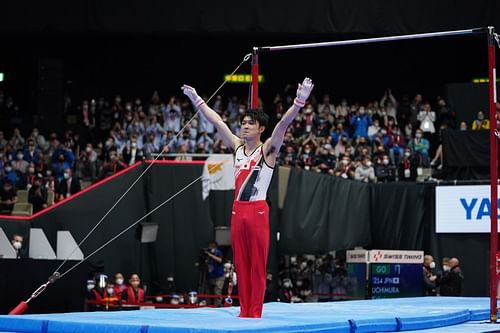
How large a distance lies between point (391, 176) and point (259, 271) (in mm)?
15271

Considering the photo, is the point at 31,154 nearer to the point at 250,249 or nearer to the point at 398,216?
the point at 398,216

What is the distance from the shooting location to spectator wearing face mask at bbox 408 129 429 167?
23.2m

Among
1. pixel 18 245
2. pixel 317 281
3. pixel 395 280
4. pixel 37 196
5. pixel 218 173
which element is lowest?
pixel 317 281

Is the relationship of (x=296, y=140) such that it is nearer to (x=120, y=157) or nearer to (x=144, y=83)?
(x=120, y=157)

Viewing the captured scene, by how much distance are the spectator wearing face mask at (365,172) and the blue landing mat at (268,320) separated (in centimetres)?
1258

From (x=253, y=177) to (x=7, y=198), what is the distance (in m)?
14.6

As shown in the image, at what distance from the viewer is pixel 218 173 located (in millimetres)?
19203

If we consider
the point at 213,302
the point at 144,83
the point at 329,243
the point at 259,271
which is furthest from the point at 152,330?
the point at 144,83

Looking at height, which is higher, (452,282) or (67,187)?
(67,187)

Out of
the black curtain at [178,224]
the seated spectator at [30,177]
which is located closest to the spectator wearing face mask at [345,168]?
the black curtain at [178,224]

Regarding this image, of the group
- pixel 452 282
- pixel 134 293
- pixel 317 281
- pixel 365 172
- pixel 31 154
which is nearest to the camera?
pixel 452 282

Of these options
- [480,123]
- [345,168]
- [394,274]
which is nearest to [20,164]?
[345,168]

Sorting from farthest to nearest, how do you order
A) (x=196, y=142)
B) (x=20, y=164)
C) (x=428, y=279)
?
(x=196, y=142) → (x=20, y=164) → (x=428, y=279)

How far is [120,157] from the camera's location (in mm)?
23359
